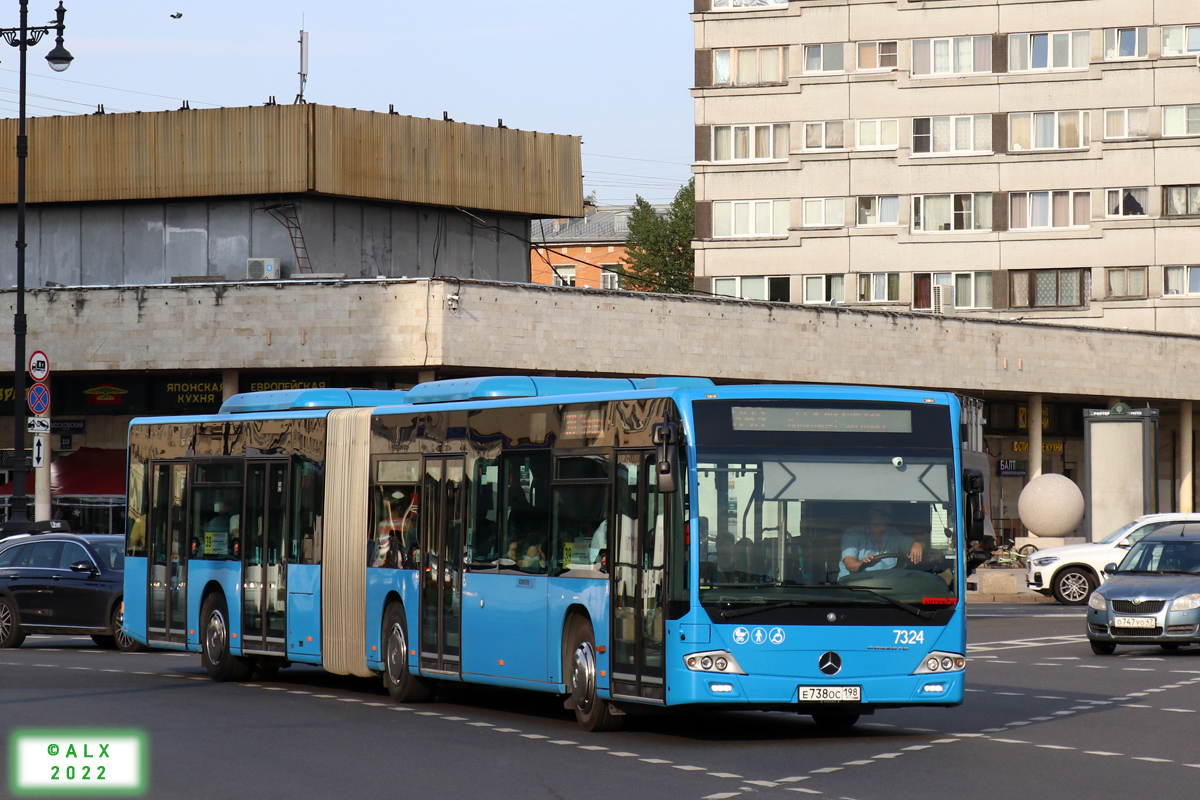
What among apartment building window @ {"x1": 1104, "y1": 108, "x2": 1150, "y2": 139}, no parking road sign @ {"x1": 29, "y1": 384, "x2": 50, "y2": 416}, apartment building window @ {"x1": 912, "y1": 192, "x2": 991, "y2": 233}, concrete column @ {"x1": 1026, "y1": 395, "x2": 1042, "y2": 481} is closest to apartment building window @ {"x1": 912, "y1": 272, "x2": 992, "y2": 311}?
apartment building window @ {"x1": 912, "y1": 192, "x2": 991, "y2": 233}

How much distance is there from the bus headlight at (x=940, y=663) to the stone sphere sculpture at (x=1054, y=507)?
1330 inches

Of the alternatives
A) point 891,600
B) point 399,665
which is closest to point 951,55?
point 399,665

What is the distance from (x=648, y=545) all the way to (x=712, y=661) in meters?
1.06

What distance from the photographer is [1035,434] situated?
2232 inches

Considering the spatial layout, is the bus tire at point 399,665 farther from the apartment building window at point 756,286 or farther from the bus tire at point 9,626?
the apartment building window at point 756,286

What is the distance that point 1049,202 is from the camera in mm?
64938

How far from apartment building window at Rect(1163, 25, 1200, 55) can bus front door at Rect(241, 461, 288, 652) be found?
51841 mm

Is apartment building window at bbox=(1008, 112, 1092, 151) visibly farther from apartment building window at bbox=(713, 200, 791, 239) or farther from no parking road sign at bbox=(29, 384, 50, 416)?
no parking road sign at bbox=(29, 384, 50, 416)

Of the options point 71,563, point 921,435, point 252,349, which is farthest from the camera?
point 252,349

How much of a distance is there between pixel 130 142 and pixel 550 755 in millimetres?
38066

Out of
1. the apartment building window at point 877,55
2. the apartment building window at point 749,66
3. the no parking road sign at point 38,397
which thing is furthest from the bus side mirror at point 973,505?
the apartment building window at point 749,66

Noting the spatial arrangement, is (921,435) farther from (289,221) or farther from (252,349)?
(289,221)

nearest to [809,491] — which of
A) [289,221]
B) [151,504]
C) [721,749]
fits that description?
[721,749]

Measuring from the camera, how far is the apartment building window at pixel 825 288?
2621 inches
